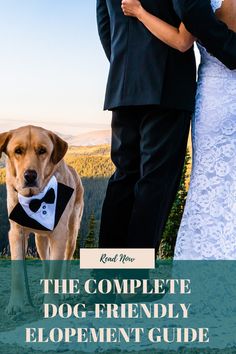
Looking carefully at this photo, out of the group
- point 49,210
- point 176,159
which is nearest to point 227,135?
point 176,159

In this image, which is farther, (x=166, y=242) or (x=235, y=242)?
(x=166, y=242)

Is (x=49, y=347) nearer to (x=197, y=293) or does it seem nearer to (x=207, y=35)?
(x=197, y=293)

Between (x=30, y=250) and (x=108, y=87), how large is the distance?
2610 millimetres

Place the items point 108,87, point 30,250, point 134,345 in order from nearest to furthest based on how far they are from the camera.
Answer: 1. point 134,345
2. point 108,87
3. point 30,250

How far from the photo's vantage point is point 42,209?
4.78 meters

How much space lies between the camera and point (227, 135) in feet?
15.2

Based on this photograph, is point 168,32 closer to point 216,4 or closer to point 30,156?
point 216,4

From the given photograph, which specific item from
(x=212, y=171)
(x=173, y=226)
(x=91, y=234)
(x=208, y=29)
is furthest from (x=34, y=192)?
(x=173, y=226)

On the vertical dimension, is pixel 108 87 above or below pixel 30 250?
above

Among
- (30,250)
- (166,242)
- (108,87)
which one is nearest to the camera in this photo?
(108,87)

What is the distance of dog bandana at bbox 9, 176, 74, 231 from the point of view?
4777 mm

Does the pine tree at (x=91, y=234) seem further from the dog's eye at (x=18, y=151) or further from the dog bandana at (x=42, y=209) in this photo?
the dog's eye at (x=18, y=151)

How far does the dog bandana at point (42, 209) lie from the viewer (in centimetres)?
478

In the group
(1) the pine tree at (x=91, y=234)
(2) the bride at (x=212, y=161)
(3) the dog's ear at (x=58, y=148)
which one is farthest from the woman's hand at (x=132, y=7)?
(1) the pine tree at (x=91, y=234)
